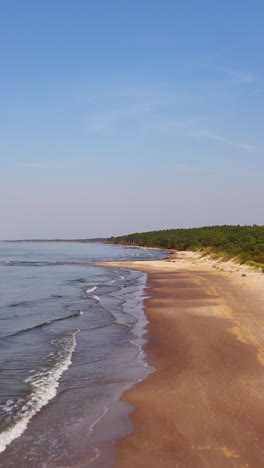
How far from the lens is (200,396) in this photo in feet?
30.6

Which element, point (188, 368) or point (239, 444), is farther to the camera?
point (188, 368)

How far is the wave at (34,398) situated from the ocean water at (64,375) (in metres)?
0.02

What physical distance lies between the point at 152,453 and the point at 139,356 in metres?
6.51

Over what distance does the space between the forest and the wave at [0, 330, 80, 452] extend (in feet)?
113

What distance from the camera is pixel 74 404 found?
30.3 ft

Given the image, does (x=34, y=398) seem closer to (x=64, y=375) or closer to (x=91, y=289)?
(x=64, y=375)

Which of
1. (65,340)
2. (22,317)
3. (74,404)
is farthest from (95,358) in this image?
(22,317)

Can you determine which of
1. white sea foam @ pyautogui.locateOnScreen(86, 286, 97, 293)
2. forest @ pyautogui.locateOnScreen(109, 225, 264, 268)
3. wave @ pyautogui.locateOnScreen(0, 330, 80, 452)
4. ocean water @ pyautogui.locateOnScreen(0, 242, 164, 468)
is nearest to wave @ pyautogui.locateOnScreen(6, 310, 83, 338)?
ocean water @ pyautogui.locateOnScreen(0, 242, 164, 468)

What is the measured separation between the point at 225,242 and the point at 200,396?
76.4 metres

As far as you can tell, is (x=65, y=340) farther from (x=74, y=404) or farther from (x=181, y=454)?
(x=181, y=454)

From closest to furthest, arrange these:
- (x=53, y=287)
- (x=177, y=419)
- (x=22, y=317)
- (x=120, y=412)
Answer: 1. (x=177, y=419)
2. (x=120, y=412)
3. (x=22, y=317)
4. (x=53, y=287)

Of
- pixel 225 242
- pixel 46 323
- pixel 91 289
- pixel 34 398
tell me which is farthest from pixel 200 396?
pixel 225 242

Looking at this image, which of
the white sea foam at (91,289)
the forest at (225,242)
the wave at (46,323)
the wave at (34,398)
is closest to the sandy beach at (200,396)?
the wave at (34,398)

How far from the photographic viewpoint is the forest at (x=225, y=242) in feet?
179
